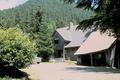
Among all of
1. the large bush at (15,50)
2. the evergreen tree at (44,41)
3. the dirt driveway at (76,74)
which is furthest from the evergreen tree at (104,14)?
the evergreen tree at (44,41)

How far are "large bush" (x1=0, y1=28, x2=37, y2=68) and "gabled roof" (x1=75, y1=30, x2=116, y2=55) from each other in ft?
64.8

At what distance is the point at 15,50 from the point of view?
30250mm

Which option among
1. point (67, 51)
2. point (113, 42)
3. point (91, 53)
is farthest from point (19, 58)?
point (67, 51)

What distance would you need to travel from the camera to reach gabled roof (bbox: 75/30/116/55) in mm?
49869

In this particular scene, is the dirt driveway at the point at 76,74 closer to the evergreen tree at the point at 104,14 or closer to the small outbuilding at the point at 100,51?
the small outbuilding at the point at 100,51

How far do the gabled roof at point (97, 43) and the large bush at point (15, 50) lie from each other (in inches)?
777

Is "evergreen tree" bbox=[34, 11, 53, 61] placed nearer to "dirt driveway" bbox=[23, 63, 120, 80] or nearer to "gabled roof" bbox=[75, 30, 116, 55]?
"gabled roof" bbox=[75, 30, 116, 55]

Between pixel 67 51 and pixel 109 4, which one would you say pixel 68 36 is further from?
pixel 109 4

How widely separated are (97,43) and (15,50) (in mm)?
25266

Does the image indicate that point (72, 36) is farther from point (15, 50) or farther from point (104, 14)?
point (104, 14)

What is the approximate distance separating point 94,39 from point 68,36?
66.7 ft

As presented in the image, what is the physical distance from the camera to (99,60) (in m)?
53.3

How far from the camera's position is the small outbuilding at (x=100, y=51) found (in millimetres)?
47750

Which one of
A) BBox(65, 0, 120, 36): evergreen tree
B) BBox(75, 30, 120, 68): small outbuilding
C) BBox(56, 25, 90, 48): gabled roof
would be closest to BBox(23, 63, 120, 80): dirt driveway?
BBox(75, 30, 120, 68): small outbuilding
